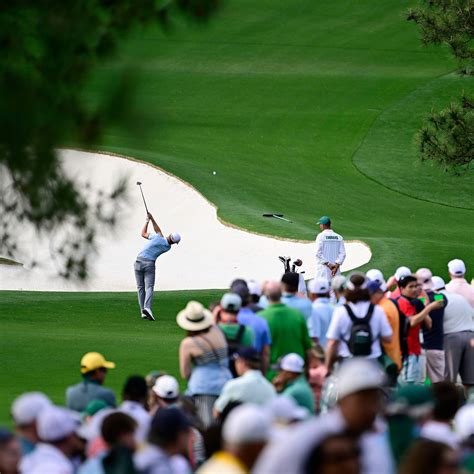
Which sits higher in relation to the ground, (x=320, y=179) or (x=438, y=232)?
(x=320, y=179)

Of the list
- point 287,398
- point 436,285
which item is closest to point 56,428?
point 287,398

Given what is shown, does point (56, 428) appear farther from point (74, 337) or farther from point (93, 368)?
point (74, 337)

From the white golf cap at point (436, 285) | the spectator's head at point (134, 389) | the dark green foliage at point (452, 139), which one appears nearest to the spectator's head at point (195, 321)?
the spectator's head at point (134, 389)

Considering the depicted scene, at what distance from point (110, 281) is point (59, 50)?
26454 millimetres

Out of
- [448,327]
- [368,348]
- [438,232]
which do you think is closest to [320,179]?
[438,232]

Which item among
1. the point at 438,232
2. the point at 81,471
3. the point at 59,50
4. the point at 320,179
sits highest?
the point at 320,179

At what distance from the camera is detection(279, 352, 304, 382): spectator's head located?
1105cm

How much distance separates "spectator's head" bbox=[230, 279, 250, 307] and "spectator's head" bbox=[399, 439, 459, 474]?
7.63 metres

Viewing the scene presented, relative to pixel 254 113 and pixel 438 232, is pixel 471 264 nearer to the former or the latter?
pixel 438 232

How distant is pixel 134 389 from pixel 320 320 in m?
4.24

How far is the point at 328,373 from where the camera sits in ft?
41.0

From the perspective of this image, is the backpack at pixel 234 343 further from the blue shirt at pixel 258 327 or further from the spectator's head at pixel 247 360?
the spectator's head at pixel 247 360

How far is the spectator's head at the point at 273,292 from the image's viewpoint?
12.9 metres

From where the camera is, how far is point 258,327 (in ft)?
41.4
